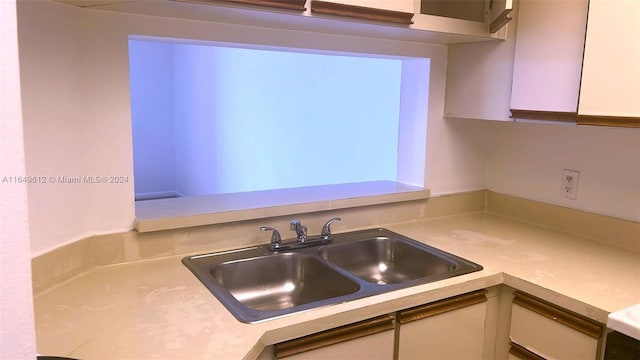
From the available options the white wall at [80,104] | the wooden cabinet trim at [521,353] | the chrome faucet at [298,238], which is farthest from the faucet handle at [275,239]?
the wooden cabinet trim at [521,353]

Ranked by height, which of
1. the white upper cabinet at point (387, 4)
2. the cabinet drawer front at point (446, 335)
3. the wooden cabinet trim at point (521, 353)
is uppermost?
the white upper cabinet at point (387, 4)

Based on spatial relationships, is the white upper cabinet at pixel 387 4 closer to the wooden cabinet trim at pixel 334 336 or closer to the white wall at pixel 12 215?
the wooden cabinet trim at pixel 334 336

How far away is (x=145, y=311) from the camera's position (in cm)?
121

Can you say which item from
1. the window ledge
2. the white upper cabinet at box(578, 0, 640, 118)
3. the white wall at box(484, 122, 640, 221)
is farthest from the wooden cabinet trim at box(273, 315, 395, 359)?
the white wall at box(484, 122, 640, 221)

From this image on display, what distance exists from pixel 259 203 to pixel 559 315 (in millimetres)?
1015

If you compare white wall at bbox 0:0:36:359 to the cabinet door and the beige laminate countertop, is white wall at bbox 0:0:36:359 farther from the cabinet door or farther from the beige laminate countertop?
the cabinet door

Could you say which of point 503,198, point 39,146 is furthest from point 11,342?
point 503,198

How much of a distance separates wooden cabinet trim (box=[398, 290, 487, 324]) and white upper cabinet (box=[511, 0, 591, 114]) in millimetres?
661

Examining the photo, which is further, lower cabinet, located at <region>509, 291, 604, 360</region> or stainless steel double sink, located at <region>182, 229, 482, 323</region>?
stainless steel double sink, located at <region>182, 229, 482, 323</region>

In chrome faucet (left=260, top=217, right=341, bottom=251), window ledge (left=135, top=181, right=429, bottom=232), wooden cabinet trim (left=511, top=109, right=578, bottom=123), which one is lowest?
chrome faucet (left=260, top=217, right=341, bottom=251)

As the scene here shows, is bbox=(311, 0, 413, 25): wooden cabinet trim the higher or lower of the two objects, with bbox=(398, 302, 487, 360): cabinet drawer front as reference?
higher

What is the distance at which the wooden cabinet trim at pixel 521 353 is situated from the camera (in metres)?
1.50

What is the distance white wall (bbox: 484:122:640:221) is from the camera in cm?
178

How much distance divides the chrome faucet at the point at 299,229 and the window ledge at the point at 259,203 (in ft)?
0.26
